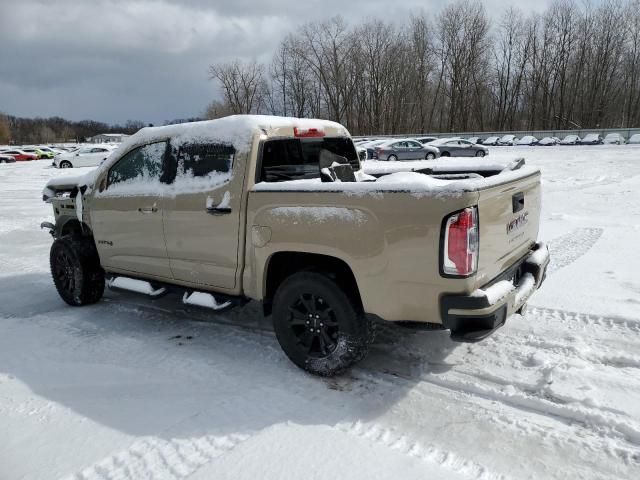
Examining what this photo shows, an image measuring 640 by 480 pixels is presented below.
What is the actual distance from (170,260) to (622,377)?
3777 mm

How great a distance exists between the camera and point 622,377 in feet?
11.4

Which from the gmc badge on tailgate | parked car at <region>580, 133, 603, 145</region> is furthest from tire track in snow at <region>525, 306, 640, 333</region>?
parked car at <region>580, 133, 603, 145</region>

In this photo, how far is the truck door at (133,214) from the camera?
4590mm

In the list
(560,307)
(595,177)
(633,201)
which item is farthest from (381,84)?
(560,307)

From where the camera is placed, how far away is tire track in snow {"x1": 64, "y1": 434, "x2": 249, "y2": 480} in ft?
8.74

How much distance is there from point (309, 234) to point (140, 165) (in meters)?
2.27

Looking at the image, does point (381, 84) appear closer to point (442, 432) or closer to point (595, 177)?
point (595, 177)

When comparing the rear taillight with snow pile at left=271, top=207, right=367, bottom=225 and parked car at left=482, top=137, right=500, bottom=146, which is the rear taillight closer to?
snow pile at left=271, top=207, right=367, bottom=225

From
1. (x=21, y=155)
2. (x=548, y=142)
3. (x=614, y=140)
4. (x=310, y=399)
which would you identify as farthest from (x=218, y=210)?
(x=21, y=155)

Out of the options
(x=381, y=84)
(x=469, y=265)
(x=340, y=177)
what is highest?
(x=381, y=84)

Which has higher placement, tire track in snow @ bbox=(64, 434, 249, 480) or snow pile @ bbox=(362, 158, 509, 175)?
snow pile @ bbox=(362, 158, 509, 175)

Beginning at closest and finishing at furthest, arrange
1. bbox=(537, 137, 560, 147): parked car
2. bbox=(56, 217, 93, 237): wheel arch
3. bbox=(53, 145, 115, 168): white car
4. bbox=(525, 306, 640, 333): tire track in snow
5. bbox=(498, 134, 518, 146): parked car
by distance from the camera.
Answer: bbox=(525, 306, 640, 333): tire track in snow < bbox=(56, 217, 93, 237): wheel arch < bbox=(53, 145, 115, 168): white car < bbox=(537, 137, 560, 147): parked car < bbox=(498, 134, 518, 146): parked car

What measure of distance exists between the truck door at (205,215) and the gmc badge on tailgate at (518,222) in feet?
6.71

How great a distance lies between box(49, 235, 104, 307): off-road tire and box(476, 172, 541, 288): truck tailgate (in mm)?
4323
